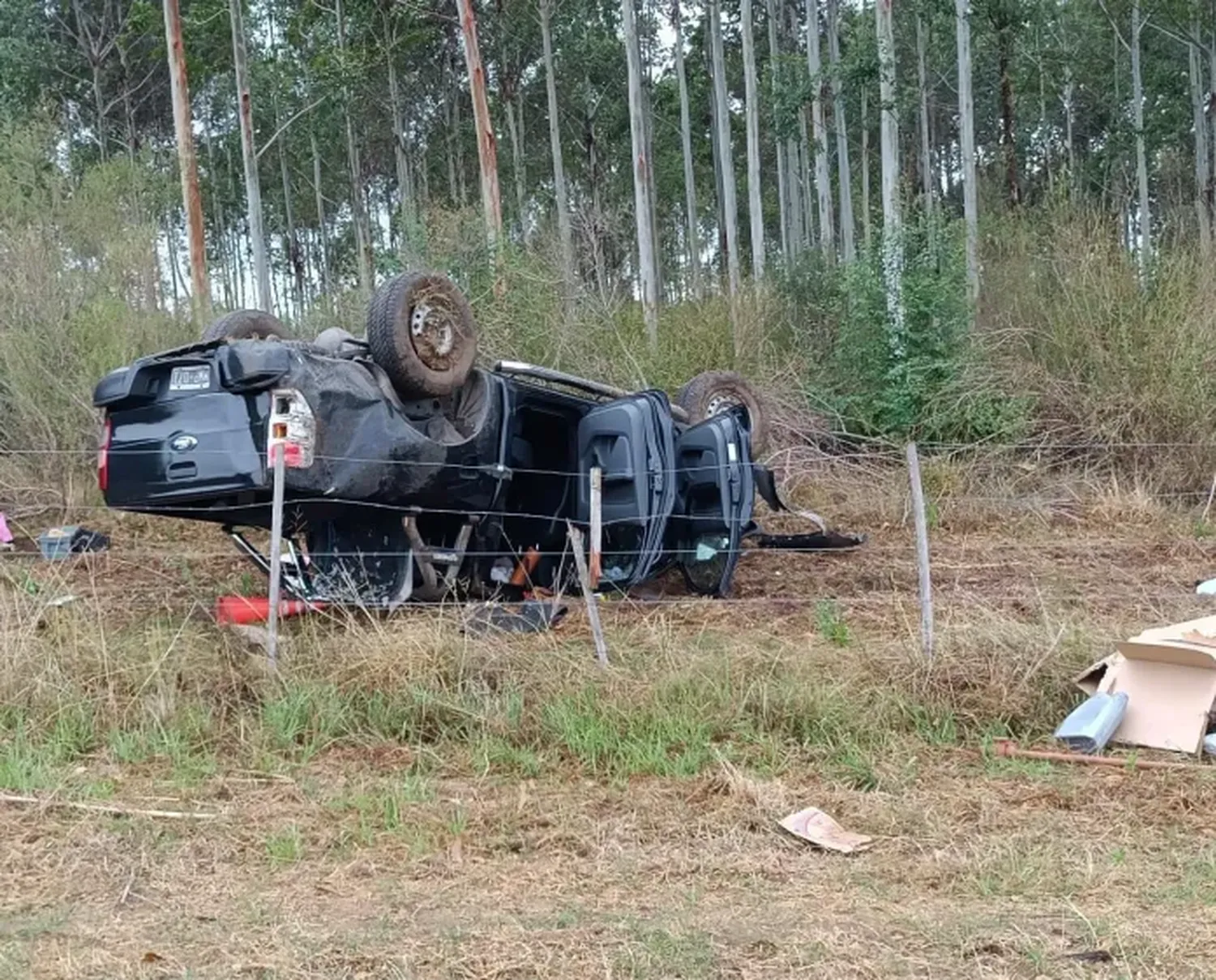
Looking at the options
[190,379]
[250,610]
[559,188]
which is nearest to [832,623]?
[250,610]

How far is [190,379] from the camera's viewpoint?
5.67 m

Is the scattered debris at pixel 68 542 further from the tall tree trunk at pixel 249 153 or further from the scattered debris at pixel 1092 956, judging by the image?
the tall tree trunk at pixel 249 153

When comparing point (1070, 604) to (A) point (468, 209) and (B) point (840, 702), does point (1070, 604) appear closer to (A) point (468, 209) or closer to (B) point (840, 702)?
(B) point (840, 702)

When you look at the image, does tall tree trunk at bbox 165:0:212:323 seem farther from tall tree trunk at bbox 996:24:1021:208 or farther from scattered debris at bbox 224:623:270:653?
tall tree trunk at bbox 996:24:1021:208

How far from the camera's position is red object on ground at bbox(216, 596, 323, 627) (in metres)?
6.17

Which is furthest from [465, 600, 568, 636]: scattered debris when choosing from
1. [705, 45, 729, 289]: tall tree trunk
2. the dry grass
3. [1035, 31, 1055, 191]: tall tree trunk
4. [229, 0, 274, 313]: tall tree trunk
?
[1035, 31, 1055, 191]: tall tree trunk

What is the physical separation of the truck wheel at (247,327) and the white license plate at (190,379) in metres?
0.76

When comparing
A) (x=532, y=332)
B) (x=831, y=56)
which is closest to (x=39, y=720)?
(x=532, y=332)

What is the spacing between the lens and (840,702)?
193 inches

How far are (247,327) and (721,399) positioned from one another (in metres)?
3.54

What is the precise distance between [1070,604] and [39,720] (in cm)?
548

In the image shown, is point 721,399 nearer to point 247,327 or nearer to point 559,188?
point 247,327

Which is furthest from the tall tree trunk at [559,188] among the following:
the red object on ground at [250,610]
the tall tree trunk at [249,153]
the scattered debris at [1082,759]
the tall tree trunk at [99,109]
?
the tall tree trunk at [99,109]

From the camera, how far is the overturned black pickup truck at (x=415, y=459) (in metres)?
5.58
